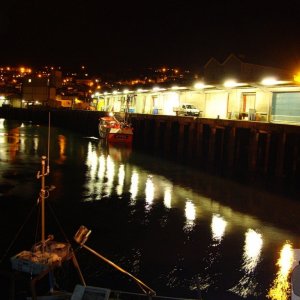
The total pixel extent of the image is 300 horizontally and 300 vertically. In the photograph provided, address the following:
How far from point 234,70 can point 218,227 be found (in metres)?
27.7

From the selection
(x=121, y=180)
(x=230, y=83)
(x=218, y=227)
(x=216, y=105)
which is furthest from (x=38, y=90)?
(x=218, y=227)

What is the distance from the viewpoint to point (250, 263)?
11227mm

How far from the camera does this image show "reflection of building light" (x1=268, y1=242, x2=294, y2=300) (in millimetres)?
9430

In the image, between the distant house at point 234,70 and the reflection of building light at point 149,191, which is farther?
the distant house at point 234,70

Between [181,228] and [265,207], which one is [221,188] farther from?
[181,228]

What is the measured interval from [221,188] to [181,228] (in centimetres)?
819

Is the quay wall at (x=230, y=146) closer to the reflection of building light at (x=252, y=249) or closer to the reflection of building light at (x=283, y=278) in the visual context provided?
the reflection of building light at (x=252, y=249)

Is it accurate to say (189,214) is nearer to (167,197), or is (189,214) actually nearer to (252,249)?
(167,197)

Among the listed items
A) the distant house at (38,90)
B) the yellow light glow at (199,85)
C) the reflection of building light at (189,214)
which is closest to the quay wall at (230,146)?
the yellow light glow at (199,85)

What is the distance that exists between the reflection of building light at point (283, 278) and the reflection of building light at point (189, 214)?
3.18 meters

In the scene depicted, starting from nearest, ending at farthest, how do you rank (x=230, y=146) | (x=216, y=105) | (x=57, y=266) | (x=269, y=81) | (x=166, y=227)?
(x=57, y=266)
(x=166, y=227)
(x=269, y=81)
(x=230, y=146)
(x=216, y=105)

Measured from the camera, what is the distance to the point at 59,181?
71.4 ft

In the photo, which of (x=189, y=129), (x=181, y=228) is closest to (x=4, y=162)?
(x=189, y=129)

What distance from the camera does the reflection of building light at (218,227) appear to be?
13339 millimetres
